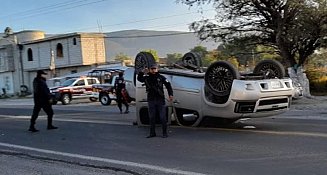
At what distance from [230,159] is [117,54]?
210ft

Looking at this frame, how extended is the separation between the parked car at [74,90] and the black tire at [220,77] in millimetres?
19669

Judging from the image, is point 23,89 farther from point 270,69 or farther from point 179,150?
point 179,150

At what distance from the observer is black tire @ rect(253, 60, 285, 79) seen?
1063 cm

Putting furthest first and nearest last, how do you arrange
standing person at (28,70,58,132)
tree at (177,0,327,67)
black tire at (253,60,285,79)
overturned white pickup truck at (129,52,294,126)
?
tree at (177,0,327,67)
standing person at (28,70,58,132)
black tire at (253,60,285,79)
overturned white pickup truck at (129,52,294,126)

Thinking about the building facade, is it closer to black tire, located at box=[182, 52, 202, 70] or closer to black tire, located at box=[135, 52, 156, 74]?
black tire, located at box=[182, 52, 202, 70]

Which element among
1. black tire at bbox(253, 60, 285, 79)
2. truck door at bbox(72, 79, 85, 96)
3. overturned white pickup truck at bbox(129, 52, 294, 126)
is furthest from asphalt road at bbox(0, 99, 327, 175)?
truck door at bbox(72, 79, 85, 96)

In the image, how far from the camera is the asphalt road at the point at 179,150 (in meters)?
6.80

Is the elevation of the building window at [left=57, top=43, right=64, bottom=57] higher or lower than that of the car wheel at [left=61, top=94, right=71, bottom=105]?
higher

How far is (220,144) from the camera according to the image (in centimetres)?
866

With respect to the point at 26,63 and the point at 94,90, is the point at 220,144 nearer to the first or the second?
the point at 94,90

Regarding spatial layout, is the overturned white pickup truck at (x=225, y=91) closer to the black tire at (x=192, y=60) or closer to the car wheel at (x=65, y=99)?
the black tire at (x=192, y=60)

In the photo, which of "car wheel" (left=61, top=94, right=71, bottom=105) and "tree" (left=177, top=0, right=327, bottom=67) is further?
"car wheel" (left=61, top=94, right=71, bottom=105)

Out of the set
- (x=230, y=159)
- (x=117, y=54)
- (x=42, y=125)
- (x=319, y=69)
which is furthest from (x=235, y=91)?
(x=117, y=54)

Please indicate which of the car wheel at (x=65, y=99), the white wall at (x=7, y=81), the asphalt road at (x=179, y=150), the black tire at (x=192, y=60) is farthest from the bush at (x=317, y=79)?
the white wall at (x=7, y=81)
